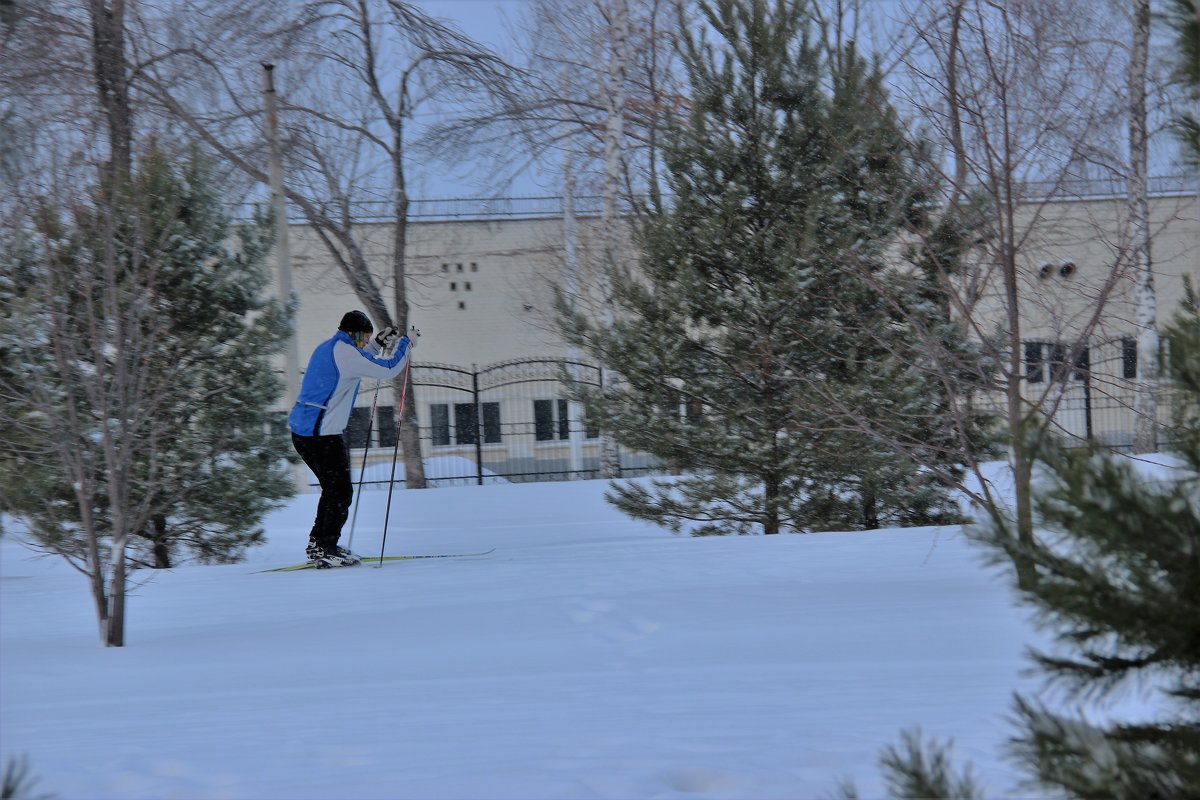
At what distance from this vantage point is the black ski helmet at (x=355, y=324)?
8117mm

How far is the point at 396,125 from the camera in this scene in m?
17.0

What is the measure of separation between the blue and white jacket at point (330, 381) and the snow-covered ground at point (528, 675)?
1079mm

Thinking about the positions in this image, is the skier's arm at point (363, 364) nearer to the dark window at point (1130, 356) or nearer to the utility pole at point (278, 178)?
the dark window at point (1130, 356)

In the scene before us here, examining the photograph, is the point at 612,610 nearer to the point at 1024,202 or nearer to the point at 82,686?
the point at 82,686

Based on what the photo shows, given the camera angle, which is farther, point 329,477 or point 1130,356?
point 1130,356

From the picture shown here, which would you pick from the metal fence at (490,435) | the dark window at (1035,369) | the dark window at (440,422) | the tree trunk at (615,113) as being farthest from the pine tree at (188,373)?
the dark window at (440,422)

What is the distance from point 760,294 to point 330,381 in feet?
12.3

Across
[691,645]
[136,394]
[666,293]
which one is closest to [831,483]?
[666,293]

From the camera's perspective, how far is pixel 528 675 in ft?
A: 15.5

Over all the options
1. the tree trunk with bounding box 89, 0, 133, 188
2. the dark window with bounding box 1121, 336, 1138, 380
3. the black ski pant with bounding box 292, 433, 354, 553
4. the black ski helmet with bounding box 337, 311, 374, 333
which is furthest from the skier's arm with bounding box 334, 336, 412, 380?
the dark window with bounding box 1121, 336, 1138, 380

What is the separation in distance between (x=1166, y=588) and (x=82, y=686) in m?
4.33

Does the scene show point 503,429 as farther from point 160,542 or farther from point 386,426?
point 160,542

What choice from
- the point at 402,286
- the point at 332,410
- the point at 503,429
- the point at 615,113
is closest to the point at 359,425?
the point at 503,429

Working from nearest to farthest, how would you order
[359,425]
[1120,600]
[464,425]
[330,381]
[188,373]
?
[1120,600] → [330,381] → [188,373] → [359,425] → [464,425]
